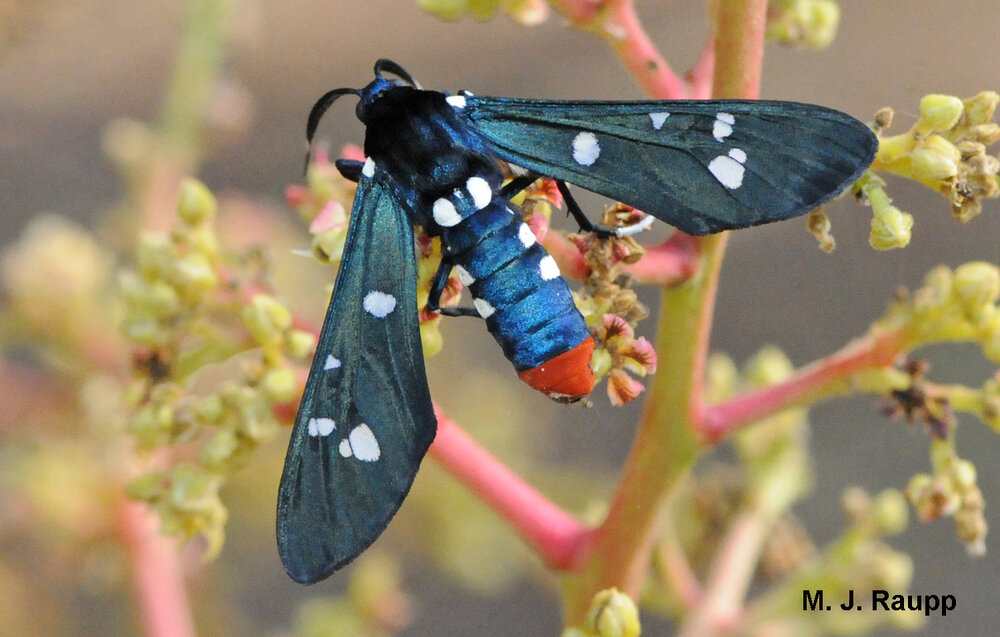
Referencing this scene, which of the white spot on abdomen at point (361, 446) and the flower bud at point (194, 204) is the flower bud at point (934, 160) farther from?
the flower bud at point (194, 204)

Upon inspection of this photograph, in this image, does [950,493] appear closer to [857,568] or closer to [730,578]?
[857,568]

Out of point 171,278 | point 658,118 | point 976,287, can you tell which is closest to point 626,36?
point 658,118

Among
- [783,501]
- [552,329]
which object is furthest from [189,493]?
[783,501]

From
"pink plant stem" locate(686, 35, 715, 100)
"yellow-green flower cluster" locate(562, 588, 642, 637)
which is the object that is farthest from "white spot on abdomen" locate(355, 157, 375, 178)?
"yellow-green flower cluster" locate(562, 588, 642, 637)

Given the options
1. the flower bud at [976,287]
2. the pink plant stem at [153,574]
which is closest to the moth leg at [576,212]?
the flower bud at [976,287]

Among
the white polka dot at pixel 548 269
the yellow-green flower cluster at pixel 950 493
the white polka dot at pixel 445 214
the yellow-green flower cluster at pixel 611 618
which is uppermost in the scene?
the white polka dot at pixel 445 214
